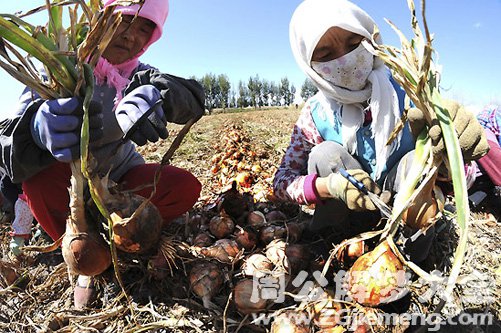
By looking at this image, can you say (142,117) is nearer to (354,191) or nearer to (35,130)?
(35,130)

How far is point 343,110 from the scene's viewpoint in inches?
61.7

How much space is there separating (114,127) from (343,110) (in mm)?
1126

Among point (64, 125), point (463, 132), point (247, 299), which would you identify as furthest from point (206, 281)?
point (463, 132)

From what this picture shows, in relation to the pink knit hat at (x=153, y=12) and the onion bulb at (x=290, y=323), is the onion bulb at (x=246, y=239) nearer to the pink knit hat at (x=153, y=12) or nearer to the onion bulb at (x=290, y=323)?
the onion bulb at (x=290, y=323)

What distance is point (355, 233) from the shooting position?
163 centimetres

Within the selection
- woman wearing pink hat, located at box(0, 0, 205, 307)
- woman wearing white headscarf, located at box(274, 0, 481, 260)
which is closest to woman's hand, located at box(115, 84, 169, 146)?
woman wearing pink hat, located at box(0, 0, 205, 307)

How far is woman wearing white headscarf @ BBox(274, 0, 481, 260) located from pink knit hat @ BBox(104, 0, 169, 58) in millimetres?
680

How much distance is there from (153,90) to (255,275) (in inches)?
33.7

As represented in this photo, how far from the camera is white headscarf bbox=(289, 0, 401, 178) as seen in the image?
1.39 m

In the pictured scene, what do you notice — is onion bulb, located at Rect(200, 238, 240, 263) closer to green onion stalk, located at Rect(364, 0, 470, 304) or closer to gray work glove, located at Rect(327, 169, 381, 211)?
gray work glove, located at Rect(327, 169, 381, 211)

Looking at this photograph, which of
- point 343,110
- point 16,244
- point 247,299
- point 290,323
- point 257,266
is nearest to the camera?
point 290,323

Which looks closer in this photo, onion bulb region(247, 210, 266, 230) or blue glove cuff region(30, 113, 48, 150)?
blue glove cuff region(30, 113, 48, 150)

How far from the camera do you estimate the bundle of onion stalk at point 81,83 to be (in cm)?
99

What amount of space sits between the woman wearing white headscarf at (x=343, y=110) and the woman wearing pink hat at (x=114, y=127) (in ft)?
1.92
